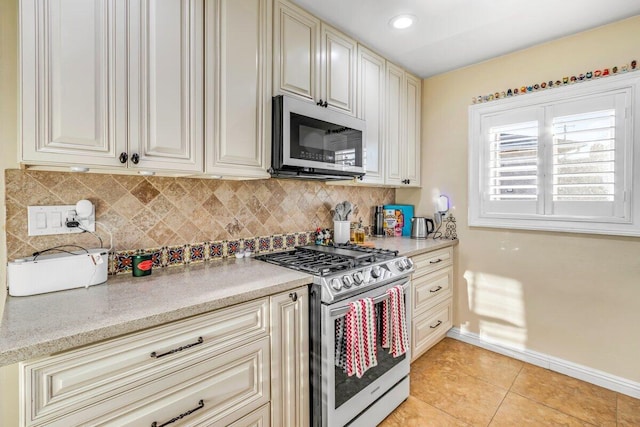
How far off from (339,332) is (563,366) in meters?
1.98

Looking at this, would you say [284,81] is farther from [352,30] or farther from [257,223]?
[257,223]

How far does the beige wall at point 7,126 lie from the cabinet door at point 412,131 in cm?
257

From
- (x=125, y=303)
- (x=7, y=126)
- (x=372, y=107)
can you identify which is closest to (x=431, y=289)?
(x=372, y=107)

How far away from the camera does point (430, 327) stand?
2518 millimetres

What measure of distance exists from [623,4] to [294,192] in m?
2.38

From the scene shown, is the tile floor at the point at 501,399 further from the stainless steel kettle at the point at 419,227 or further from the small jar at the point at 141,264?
the small jar at the point at 141,264

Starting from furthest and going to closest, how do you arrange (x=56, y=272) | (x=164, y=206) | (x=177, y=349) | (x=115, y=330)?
(x=164, y=206)
(x=56, y=272)
(x=177, y=349)
(x=115, y=330)

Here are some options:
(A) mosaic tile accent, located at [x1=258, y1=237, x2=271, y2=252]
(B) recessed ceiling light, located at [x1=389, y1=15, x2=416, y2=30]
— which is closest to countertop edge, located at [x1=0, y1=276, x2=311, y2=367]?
(A) mosaic tile accent, located at [x1=258, y1=237, x2=271, y2=252]

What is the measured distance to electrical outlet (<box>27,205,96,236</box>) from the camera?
50.9 inches

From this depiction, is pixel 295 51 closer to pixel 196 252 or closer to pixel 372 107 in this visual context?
pixel 372 107

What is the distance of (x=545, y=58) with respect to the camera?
2.38 metres

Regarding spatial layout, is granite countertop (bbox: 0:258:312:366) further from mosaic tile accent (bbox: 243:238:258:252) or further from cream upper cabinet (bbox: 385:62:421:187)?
cream upper cabinet (bbox: 385:62:421:187)

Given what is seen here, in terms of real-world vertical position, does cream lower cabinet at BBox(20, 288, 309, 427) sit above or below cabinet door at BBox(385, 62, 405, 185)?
below

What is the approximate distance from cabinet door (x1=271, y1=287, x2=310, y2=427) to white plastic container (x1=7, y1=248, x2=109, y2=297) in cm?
76
